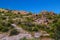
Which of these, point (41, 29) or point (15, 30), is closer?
point (15, 30)

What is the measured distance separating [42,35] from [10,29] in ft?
14.7

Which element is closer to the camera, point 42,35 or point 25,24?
point 42,35

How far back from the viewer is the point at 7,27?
3195cm

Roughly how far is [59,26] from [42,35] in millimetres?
3236

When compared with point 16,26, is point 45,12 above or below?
above

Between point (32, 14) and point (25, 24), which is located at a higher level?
point (32, 14)

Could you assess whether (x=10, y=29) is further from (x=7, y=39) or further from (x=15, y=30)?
(x=7, y=39)

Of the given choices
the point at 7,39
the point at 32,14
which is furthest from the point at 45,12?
the point at 7,39

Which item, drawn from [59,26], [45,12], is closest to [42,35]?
[59,26]

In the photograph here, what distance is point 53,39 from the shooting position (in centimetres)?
2895

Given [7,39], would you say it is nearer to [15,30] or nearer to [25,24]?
[15,30]

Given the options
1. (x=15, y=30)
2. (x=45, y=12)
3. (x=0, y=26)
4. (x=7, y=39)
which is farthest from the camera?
(x=45, y=12)

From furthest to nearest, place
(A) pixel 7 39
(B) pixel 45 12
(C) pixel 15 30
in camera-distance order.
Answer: (B) pixel 45 12
(C) pixel 15 30
(A) pixel 7 39

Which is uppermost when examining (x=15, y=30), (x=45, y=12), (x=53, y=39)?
(x=45, y=12)
